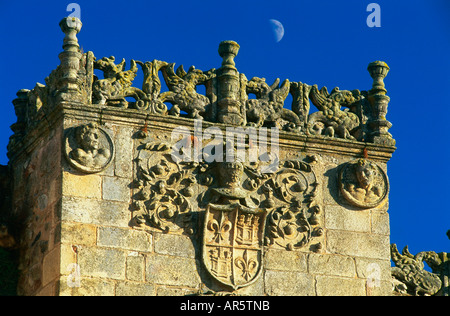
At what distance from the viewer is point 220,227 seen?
2509cm

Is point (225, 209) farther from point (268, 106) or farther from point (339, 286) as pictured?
point (339, 286)

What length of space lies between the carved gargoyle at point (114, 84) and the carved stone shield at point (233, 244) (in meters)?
2.08

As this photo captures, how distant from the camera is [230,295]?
80.9ft

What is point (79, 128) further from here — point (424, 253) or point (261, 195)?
point (424, 253)

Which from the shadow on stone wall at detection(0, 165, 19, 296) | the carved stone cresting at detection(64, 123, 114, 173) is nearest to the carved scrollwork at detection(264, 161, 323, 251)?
the carved stone cresting at detection(64, 123, 114, 173)

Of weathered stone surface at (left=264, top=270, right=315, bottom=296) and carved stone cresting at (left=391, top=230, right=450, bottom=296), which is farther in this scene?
carved stone cresting at (left=391, top=230, right=450, bottom=296)

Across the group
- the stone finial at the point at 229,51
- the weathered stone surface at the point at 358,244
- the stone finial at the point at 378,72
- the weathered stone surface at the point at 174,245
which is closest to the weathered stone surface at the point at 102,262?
the weathered stone surface at the point at 174,245

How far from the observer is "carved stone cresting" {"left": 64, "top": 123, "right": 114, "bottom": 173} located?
2470 centimetres

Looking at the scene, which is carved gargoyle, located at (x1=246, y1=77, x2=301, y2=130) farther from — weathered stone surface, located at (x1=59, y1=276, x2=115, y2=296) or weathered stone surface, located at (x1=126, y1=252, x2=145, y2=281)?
weathered stone surface, located at (x1=59, y1=276, x2=115, y2=296)

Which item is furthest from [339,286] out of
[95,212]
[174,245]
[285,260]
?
[95,212]

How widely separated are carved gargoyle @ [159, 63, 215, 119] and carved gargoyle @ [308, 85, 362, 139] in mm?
1720

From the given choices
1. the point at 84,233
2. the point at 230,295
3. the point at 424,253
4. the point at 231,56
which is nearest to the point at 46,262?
the point at 84,233
